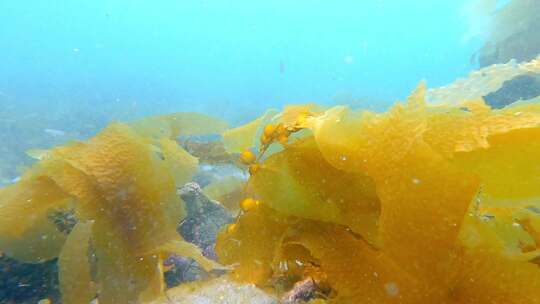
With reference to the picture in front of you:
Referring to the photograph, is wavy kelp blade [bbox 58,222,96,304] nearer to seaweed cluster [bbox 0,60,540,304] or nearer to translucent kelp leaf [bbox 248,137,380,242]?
seaweed cluster [bbox 0,60,540,304]

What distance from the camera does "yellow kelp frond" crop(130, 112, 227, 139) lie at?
1.80 meters

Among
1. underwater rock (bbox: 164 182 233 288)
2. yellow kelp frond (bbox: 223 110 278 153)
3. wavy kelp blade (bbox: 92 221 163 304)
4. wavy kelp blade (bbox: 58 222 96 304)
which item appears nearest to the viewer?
wavy kelp blade (bbox: 58 222 96 304)

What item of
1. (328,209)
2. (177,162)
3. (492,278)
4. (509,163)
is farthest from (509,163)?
(177,162)

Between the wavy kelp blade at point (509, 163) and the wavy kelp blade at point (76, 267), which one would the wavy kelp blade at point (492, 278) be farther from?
the wavy kelp blade at point (76, 267)

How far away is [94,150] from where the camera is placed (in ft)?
4.40

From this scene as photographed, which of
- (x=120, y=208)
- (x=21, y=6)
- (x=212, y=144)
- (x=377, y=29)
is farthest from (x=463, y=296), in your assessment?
(x=21, y=6)

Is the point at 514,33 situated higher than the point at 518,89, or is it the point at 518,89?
the point at 514,33

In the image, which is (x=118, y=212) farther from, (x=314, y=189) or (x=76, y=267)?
(x=314, y=189)

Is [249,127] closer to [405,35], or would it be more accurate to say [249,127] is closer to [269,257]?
[269,257]

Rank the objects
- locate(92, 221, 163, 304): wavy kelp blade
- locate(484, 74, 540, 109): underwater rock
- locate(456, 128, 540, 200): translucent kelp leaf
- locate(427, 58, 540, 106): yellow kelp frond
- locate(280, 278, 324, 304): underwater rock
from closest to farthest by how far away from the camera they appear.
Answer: locate(456, 128, 540, 200): translucent kelp leaf, locate(280, 278, 324, 304): underwater rock, locate(92, 221, 163, 304): wavy kelp blade, locate(427, 58, 540, 106): yellow kelp frond, locate(484, 74, 540, 109): underwater rock

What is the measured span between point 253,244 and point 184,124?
92 cm

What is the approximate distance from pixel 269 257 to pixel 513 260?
67 cm

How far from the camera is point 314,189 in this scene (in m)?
1.07

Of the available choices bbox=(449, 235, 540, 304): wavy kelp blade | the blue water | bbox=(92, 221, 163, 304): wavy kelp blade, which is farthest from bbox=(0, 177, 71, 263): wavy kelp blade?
the blue water
